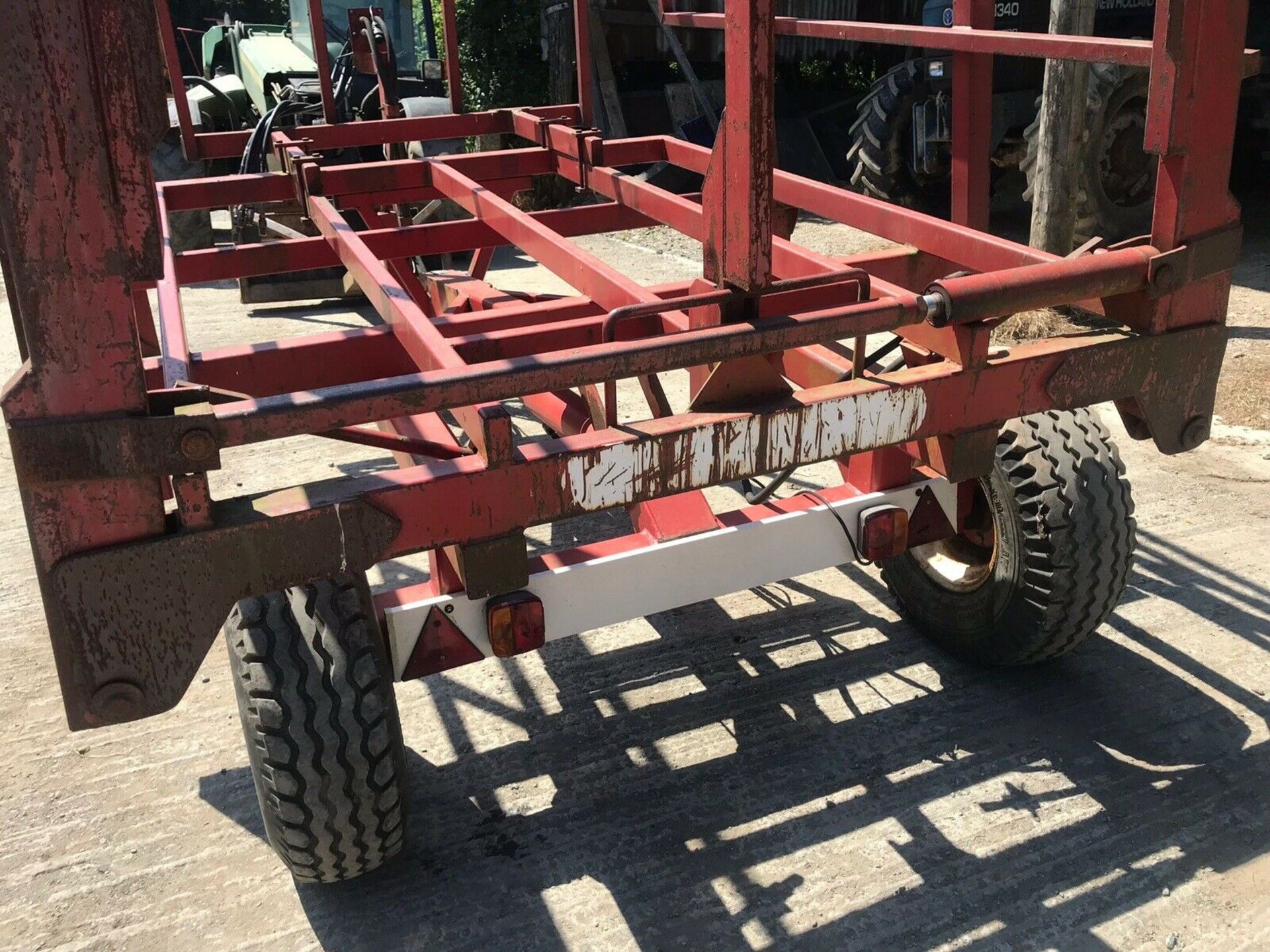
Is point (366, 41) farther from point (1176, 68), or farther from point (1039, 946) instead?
point (1039, 946)

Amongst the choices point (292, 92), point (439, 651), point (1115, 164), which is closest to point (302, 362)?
point (439, 651)

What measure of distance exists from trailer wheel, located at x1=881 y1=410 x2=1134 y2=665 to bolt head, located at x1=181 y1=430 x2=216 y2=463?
78.7 inches

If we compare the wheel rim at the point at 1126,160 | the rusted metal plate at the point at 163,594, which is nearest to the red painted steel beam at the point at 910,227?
the rusted metal plate at the point at 163,594

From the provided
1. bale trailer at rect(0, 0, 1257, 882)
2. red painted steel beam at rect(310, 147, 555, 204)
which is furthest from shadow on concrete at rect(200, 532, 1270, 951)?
red painted steel beam at rect(310, 147, 555, 204)

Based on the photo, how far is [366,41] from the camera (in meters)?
6.44

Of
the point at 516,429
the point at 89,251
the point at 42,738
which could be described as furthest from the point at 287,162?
the point at 89,251

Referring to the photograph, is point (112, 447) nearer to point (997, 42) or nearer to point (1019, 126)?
point (997, 42)

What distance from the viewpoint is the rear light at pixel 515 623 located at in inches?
97.2

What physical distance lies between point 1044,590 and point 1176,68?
133 centimetres

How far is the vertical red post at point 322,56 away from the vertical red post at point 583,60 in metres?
1.10

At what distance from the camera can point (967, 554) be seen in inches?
138

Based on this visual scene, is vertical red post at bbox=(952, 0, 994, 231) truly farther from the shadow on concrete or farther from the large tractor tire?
the large tractor tire

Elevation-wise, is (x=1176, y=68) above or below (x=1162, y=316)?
above

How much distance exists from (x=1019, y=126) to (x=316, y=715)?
8.36 meters
